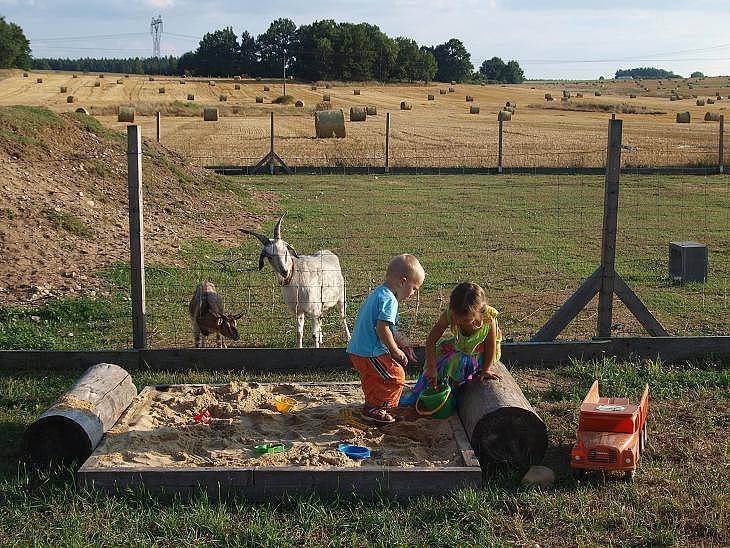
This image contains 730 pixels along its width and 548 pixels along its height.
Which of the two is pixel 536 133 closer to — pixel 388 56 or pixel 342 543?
pixel 342 543

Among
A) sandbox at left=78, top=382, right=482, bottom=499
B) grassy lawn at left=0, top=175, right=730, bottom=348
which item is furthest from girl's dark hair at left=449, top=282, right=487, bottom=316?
grassy lawn at left=0, top=175, right=730, bottom=348

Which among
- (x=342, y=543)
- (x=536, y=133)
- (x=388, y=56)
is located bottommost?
(x=342, y=543)

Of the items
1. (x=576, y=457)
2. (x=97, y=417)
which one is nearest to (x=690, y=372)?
(x=576, y=457)

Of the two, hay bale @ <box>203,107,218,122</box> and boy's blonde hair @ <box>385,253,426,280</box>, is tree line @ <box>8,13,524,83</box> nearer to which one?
hay bale @ <box>203,107,218,122</box>

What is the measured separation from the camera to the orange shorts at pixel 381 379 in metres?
6.80

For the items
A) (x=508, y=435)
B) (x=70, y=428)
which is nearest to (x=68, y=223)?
(x=70, y=428)

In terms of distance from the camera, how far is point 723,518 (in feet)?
17.5

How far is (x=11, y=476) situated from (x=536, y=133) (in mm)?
39988

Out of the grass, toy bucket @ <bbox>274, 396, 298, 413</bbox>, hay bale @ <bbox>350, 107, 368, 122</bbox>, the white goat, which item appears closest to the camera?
toy bucket @ <bbox>274, 396, 298, 413</bbox>

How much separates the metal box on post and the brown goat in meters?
6.60

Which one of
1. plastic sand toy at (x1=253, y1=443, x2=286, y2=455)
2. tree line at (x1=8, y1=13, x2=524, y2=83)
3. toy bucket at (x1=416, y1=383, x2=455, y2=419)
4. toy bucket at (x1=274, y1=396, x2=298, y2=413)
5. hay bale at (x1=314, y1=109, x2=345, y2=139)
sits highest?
tree line at (x1=8, y1=13, x2=524, y2=83)

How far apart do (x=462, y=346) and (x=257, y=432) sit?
1.69 m

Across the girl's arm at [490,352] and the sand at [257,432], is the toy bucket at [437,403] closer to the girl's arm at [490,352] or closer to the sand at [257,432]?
the sand at [257,432]

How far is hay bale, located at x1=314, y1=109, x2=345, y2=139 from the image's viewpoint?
39.2 m
